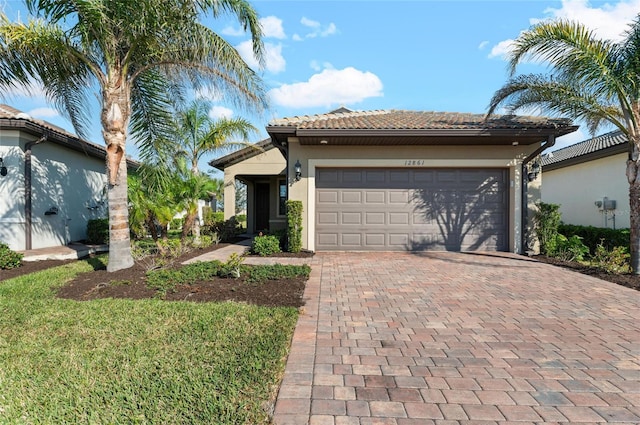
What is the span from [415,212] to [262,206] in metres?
10.3

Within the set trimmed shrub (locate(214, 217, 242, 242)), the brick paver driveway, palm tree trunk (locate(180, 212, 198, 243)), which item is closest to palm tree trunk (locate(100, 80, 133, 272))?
palm tree trunk (locate(180, 212, 198, 243))

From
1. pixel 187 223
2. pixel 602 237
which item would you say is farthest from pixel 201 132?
pixel 602 237

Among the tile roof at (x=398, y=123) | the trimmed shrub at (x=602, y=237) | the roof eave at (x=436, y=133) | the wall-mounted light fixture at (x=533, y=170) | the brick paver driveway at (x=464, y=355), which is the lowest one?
the brick paver driveway at (x=464, y=355)

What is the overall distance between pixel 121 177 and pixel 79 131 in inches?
111

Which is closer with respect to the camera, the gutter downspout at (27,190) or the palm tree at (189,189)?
the gutter downspout at (27,190)

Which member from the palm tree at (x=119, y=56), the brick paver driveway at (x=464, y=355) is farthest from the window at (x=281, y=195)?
the brick paver driveway at (x=464, y=355)

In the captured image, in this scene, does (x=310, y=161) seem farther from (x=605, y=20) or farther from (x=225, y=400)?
(x=225, y=400)

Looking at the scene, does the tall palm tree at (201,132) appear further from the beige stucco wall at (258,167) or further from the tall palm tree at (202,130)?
the beige stucco wall at (258,167)

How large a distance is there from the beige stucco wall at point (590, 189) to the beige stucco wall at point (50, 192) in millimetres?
→ 18526

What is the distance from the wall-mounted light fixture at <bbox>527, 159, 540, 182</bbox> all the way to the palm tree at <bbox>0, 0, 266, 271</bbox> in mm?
7851

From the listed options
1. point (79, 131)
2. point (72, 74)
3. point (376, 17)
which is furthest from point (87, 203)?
point (376, 17)

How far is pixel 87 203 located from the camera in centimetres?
1248

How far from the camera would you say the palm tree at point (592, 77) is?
657 centimetres

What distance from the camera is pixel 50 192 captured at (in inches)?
413
